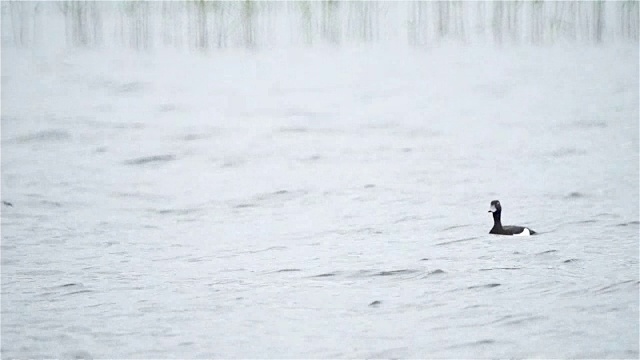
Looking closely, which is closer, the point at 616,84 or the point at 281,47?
the point at 616,84

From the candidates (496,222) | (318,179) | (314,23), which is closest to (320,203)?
(318,179)

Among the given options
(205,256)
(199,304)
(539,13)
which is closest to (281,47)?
(539,13)

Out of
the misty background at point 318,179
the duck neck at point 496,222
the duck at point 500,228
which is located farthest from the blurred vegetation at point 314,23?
the duck neck at point 496,222

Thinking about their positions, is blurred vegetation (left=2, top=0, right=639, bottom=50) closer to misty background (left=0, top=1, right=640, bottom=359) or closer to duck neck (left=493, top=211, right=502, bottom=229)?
misty background (left=0, top=1, right=640, bottom=359)

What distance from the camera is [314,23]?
22.7ft

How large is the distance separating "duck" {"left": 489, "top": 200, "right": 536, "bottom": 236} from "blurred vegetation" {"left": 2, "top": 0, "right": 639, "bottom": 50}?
2094mm

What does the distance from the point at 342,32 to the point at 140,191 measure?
2.32 meters

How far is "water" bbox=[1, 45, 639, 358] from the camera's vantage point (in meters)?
3.30

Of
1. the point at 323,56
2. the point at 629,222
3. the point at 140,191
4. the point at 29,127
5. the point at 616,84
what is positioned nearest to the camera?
the point at 629,222

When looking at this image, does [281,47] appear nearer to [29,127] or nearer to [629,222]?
[29,127]

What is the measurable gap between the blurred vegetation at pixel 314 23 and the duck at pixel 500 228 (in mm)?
2094

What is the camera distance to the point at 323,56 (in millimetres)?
6695

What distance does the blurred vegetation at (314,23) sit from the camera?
21.3ft

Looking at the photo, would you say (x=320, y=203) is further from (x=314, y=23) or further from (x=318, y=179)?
(x=314, y=23)
